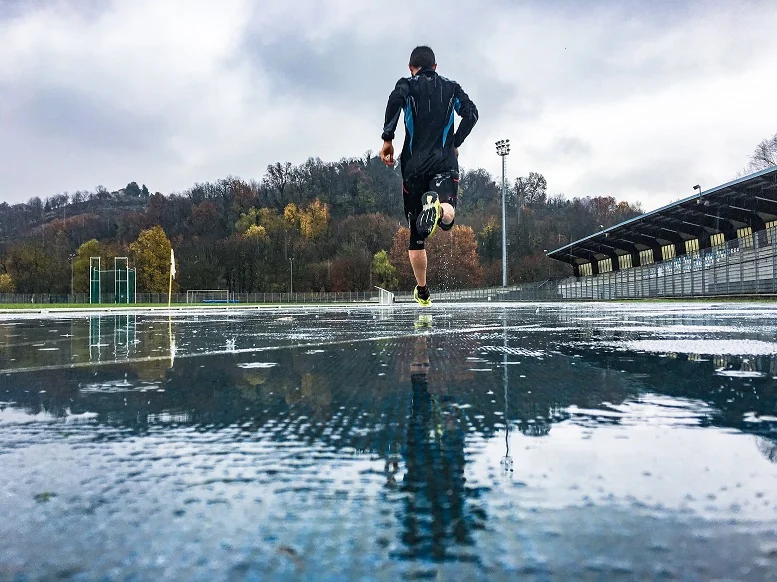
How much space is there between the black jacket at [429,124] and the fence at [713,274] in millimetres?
30349

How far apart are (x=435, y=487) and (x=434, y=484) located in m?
0.02

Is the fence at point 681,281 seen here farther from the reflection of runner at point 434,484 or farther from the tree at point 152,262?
the reflection of runner at point 434,484

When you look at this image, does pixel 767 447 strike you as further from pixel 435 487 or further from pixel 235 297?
pixel 235 297

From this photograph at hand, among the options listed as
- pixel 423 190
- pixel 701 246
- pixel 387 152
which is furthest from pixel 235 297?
pixel 387 152

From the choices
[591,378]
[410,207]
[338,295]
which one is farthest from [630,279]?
[591,378]

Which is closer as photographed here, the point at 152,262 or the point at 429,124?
the point at 429,124

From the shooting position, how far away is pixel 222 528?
1.09 metres

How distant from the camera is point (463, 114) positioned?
282 inches

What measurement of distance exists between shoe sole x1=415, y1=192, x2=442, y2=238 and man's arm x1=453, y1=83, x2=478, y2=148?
0.79m

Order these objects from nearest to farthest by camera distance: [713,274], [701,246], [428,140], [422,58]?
[428,140] < [422,58] < [713,274] < [701,246]

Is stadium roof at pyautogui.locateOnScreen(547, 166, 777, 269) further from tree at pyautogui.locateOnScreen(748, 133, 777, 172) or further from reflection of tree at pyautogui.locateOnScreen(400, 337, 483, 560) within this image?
reflection of tree at pyautogui.locateOnScreen(400, 337, 483, 560)

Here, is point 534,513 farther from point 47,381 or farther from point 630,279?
point 630,279

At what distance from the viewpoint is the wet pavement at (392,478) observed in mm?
969

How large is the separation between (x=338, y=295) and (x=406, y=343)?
69190 mm
